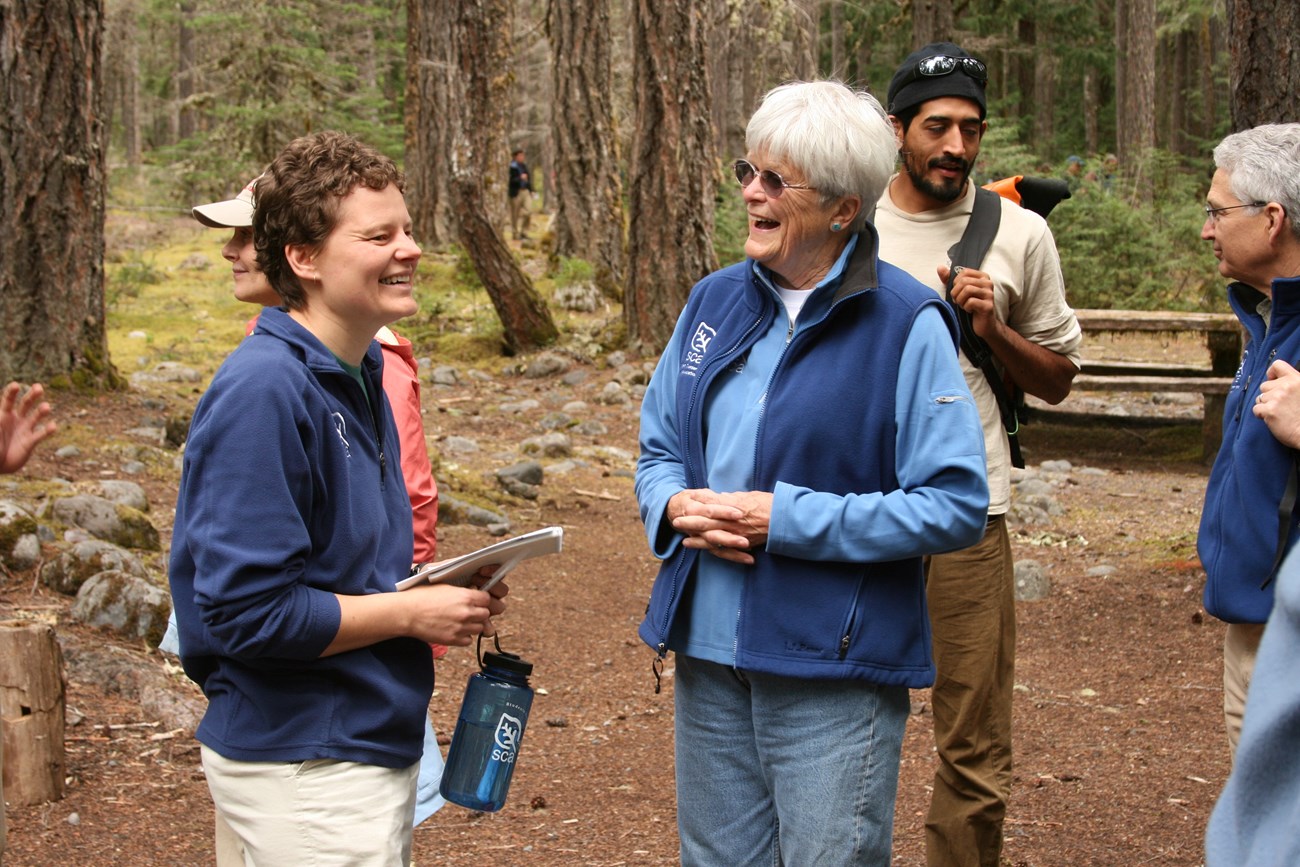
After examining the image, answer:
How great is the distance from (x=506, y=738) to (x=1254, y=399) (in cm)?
195

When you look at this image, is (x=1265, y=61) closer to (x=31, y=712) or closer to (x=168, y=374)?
(x=31, y=712)

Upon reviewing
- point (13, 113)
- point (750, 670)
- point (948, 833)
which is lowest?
point (948, 833)

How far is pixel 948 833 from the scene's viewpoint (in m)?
3.83

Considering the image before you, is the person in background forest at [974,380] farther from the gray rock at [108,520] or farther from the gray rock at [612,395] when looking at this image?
the gray rock at [612,395]

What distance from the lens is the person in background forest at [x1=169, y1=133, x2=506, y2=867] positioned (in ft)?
7.64

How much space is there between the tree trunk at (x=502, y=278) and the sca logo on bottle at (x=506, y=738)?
1185cm

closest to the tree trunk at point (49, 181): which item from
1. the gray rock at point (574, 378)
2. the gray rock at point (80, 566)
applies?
the gray rock at point (80, 566)

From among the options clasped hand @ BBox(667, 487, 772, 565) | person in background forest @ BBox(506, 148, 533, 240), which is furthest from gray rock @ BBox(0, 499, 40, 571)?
person in background forest @ BBox(506, 148, 533, 240)

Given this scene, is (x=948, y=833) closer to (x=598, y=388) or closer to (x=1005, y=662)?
(x=1005, y=662)

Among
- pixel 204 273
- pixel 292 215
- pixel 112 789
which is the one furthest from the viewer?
pixel 204 273

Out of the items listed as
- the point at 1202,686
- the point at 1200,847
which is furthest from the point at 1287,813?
the point at 1202,686

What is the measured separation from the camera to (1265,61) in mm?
6344

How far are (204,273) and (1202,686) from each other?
18677 millimetres

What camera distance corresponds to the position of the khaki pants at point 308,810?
7.98 feet
